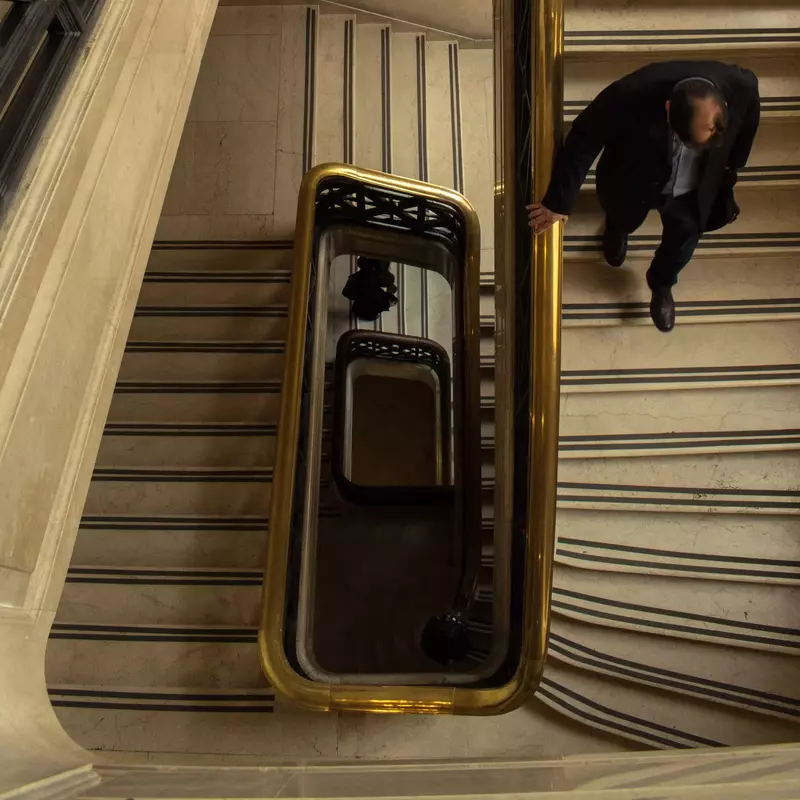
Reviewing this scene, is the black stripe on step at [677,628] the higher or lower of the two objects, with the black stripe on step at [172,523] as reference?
lower

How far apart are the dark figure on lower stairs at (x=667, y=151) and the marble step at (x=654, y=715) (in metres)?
1.87

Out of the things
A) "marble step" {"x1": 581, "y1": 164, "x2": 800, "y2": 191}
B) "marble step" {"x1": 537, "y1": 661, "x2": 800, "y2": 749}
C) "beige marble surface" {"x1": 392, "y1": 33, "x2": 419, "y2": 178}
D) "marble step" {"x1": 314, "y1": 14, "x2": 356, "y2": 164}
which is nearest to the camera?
"marble step" {"x1": 537, "y1": 661, "x2": 800, "y2": 749}

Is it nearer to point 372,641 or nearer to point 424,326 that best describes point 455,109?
point 424,326

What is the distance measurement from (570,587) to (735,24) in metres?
2.58

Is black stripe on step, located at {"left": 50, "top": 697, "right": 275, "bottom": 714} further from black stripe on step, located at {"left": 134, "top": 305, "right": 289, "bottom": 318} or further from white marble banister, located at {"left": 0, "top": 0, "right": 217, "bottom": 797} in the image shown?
black stripe on step, located at {"left": 134, "top": 305, "right": 289, "bottom": 318}

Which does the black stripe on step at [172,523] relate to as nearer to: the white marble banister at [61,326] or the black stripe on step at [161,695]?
the black stripe on step at [161,695]

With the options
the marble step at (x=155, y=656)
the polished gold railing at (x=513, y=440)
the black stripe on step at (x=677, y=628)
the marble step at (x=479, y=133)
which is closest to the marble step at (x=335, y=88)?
the marble step at (x=479, y=133)

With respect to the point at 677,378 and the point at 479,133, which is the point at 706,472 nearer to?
the point at 677,378

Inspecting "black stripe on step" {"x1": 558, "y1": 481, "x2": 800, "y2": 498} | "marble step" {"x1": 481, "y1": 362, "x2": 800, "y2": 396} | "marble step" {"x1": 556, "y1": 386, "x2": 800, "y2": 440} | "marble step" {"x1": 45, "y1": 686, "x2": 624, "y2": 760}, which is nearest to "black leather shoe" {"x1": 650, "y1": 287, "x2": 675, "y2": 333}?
"marble step" {"x1": 481, "y1": 362, "x2": 800, "y2": 396}

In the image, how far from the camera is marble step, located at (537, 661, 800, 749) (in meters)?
2.95

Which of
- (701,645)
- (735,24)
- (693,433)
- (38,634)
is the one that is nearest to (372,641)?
(701,645)

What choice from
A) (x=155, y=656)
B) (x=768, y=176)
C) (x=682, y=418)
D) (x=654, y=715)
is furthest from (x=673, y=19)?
(x=155, y=656)

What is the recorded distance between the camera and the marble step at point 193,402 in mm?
3580

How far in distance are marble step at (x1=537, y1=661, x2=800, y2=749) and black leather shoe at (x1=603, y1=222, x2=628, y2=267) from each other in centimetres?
189
